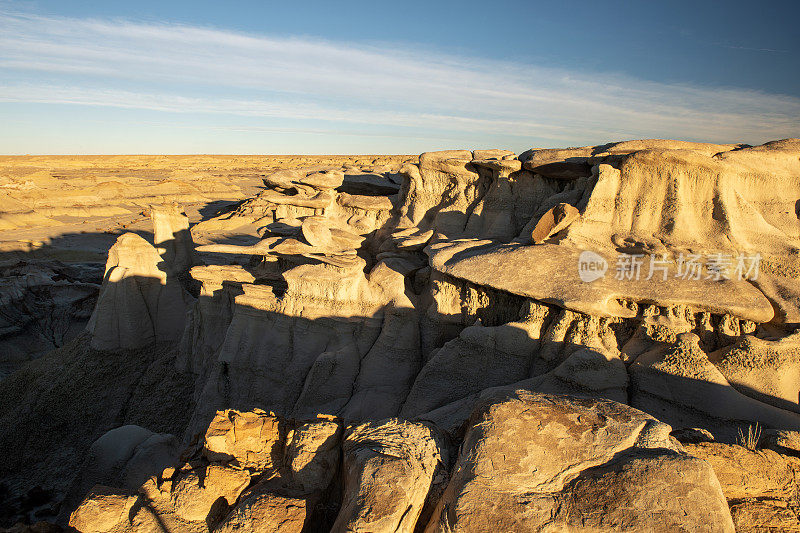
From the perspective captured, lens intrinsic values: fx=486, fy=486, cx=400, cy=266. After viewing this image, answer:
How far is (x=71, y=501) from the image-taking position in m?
6.62

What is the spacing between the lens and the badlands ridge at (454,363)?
10.4 ft

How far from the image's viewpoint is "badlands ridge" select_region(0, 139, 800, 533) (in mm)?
3180

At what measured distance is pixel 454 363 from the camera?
6.66m

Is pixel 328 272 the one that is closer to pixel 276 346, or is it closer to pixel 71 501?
pixel 276 346

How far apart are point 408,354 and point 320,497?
408 centimetres

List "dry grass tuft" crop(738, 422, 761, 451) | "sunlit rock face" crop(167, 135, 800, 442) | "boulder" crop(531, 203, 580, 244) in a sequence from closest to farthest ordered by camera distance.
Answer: "dry grass tuft" crop(738, 422, 761, 451) → "sunlit rock face" crop(167, 135, 800, 442) → "boulder" crop(531, 203, 580, 244)

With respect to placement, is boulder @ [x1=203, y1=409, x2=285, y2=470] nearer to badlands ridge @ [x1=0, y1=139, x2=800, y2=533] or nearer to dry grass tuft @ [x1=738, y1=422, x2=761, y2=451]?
badlands ridge @ [x1=0, y1=139, x2=800, y2=533]

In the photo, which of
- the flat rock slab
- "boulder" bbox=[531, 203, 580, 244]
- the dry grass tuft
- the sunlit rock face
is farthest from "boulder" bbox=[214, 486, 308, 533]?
"boulder" bbox=[531, 203, 580, 244]

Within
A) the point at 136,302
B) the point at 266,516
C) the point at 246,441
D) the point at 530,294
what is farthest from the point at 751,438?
A: the point at 136,302

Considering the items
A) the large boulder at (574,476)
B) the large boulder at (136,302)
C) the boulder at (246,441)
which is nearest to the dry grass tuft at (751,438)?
the large boulder at (574,476)

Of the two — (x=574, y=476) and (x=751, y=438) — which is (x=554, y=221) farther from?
(x=574, y=476)

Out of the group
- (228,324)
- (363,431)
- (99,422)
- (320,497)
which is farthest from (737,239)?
(99,422)

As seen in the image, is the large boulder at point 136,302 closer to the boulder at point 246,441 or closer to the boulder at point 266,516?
the boulder at point 246,441

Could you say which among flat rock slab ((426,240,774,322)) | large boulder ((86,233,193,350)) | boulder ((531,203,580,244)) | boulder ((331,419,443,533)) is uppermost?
boulder ((531,203,580,244))
